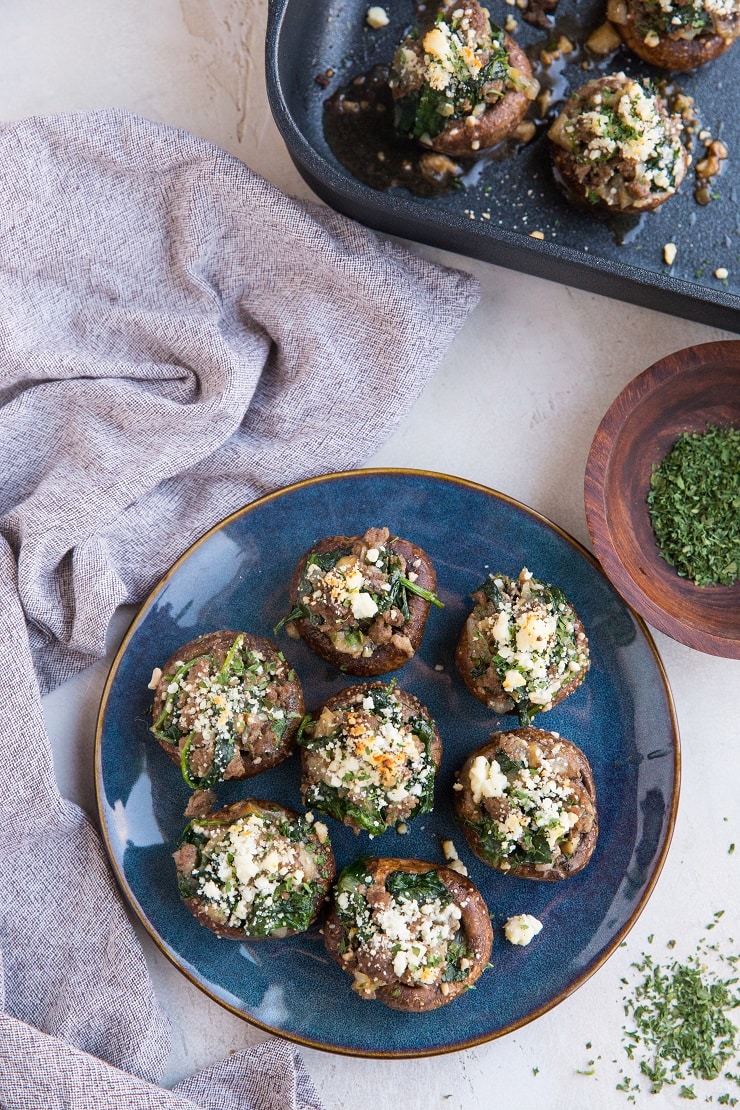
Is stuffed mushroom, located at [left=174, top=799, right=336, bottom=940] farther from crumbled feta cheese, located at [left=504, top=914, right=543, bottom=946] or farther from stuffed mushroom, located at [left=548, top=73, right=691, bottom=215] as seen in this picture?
stuffed mushroom, located at [left=548, top=73, right=691, bottom=215]

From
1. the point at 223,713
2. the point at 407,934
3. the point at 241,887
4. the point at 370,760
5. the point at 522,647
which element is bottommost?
the point at 407,934

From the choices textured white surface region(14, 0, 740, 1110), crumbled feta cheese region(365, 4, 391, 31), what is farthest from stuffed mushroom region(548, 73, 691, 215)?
crumbled feta cheese region(365, 4, 391, 31)

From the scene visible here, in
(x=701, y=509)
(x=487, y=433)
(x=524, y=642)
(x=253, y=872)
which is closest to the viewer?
(x=253, y=872)

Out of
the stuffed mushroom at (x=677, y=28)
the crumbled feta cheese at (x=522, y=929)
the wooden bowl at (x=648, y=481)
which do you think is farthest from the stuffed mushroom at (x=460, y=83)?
the crumbled feta cheese at (x=522, y=929)

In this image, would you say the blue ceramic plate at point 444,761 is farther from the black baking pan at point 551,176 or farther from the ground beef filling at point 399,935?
the black baking pan at point 551,176

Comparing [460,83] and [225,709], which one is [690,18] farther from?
[225,709]

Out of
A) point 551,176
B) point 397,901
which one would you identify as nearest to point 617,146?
point 551,176

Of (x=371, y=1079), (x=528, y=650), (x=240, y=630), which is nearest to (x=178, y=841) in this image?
(x=240, y=630)
